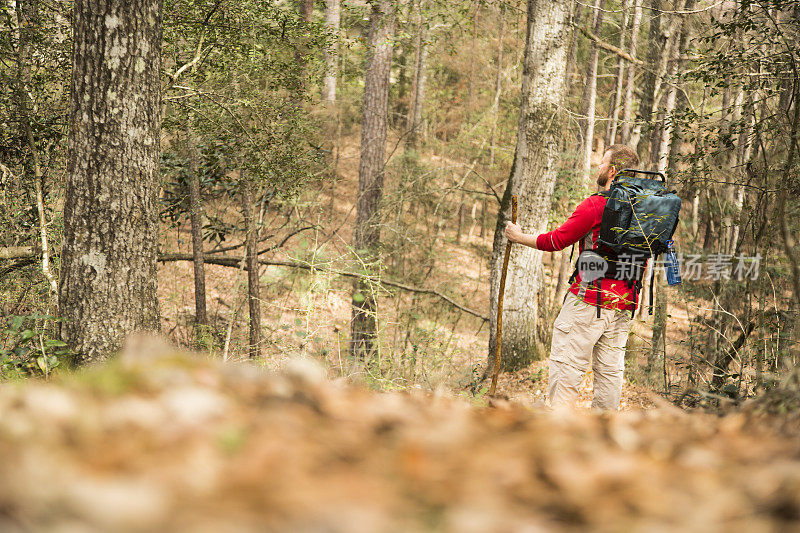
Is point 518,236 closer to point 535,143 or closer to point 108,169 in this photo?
point 108,169

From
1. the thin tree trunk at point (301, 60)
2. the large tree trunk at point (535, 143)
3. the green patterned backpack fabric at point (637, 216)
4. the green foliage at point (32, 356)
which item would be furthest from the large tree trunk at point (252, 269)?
the green patterned backpack fabric at point (637, 216)

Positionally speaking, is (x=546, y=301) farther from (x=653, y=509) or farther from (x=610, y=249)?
(x=653, y=509)

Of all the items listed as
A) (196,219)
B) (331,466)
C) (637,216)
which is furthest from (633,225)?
(196,219)

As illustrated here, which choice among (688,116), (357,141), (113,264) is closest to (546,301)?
(688,116)

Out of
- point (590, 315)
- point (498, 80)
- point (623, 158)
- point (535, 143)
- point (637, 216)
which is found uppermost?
point (498, 80)

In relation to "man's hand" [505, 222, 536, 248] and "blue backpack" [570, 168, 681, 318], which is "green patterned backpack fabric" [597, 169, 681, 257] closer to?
"blue backpack" [570, 168, 681, 318]

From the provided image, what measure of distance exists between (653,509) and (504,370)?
24.6ft

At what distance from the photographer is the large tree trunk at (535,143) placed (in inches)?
310

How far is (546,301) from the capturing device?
29.7 feet

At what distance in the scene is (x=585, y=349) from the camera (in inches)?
183

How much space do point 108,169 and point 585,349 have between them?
4.15 m

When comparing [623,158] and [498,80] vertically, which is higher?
[498,80]

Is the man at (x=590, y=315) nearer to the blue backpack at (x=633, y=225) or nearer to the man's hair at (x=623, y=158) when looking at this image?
the man's hair at (x=623, y=158)

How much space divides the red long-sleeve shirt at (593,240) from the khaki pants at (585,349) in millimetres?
94
